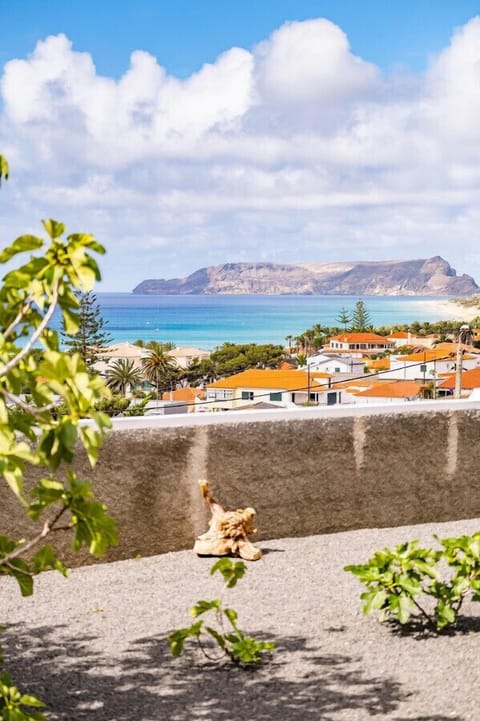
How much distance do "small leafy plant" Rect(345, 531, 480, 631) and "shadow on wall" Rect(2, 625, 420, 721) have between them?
33 cm

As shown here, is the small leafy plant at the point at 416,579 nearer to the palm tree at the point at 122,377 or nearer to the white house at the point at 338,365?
the palm tree at the point at 122,377

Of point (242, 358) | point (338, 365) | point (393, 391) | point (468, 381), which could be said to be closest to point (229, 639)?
point (393, 391)

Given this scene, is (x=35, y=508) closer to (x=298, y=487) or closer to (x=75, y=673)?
(x=75, y=673)

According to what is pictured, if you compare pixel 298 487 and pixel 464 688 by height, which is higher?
pixel 298 487

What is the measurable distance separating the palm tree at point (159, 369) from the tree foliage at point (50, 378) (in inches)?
3477

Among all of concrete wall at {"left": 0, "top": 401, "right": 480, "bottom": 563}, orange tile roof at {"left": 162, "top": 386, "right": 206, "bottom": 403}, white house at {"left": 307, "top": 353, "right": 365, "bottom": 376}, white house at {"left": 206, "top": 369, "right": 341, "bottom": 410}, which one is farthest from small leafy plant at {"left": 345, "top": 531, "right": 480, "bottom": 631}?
white house at {"left": 307, "top": 353, "right": 365, "bottom": 376}

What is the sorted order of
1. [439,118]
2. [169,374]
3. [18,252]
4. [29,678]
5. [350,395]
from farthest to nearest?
1. [439,118]
2. [169,374]
3. [350,395]
4. [29,678]
5. [18,252]

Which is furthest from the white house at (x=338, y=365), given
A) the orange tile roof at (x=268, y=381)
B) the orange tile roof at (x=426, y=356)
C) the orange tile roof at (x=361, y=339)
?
the orange tile roof at (x=361, y=339)

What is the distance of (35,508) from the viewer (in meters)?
2.12

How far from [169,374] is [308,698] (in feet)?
305

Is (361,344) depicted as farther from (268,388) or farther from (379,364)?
(268,388)

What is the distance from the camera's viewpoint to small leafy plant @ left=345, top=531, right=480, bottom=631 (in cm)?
338

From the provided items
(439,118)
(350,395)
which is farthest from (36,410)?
(439,118)

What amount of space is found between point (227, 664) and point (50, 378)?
1.84 metres
